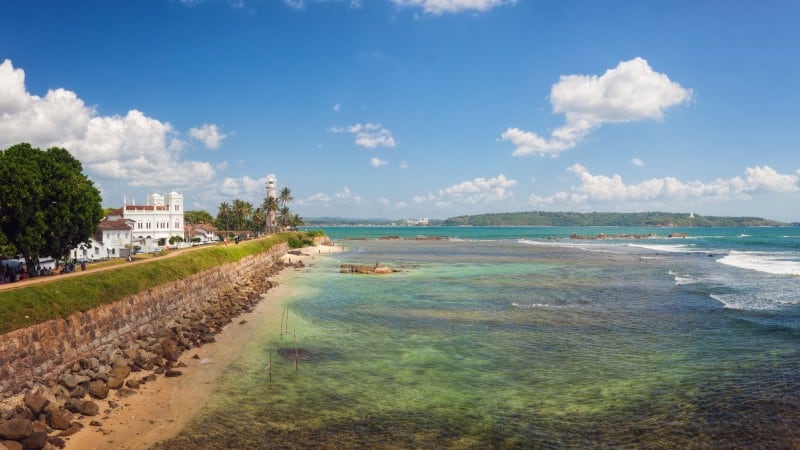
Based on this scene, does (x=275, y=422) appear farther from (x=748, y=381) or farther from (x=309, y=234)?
(x=309, y=234)

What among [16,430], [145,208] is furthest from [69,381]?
[145,208]

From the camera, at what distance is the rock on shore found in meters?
17.0

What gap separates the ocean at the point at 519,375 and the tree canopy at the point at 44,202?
1845 centimetres

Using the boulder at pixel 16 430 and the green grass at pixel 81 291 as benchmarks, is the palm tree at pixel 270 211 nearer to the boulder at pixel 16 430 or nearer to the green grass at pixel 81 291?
the green grass at pixel 81 291

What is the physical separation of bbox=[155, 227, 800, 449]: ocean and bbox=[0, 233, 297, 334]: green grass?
861 cm

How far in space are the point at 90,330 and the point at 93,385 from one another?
5.35 metres

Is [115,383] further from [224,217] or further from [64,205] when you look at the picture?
[224,217]

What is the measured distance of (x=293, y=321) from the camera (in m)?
37.3

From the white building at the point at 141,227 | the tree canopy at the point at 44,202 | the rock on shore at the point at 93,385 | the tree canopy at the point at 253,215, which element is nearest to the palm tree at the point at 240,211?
the tree canopy at the point at 253,215

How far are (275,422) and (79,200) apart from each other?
1262 inches

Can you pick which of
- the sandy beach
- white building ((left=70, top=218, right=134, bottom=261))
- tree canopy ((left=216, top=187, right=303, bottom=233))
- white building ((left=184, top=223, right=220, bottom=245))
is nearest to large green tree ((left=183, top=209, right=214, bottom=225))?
tree canopy ((left=216, top=187, right=303, bottom=233))

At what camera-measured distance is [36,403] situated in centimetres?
1877

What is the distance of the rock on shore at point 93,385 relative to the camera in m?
17.0

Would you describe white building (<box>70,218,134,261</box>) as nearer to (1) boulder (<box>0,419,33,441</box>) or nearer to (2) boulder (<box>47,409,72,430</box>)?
(2) boulder (<box>47,409,72,430</box>)
